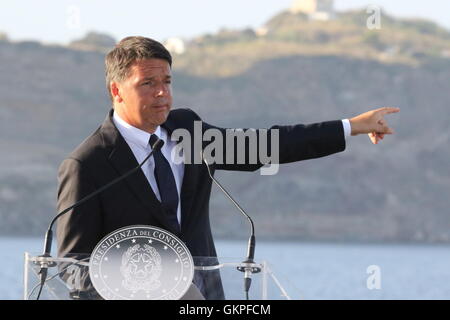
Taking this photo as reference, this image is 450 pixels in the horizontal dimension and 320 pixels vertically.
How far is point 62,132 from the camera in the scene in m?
96.3

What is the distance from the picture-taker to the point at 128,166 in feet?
12.2

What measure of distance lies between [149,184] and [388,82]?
10500 cm

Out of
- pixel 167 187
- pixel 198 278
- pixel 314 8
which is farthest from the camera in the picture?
pixel 314 8

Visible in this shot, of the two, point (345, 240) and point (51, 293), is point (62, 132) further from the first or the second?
point (51, 293)

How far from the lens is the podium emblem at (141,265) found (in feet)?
10.6

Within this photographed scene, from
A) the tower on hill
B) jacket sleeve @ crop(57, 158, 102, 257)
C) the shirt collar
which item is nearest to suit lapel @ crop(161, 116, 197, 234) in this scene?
the shirt collar

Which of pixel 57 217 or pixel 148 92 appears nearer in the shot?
pixel 57 217

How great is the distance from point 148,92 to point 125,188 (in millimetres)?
249

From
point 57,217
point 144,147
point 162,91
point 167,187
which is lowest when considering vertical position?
point 57,217
